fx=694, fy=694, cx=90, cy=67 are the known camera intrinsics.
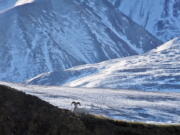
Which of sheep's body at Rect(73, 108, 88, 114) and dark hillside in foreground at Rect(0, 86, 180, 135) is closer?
dark hillside in foreground at Rect(0, 86, 180, 135)

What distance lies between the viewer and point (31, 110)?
30.4m

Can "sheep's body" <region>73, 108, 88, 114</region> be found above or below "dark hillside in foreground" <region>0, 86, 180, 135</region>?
below

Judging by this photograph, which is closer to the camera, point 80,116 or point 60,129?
point 60,129

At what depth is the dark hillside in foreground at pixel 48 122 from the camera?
28797 mm

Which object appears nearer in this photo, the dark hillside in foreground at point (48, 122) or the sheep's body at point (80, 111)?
the dark hillside in foreground at point (48, 122)

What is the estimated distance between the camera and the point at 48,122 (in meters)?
29.6

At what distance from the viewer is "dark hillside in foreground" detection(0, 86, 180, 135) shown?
28797 mm

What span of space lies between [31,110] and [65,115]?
1.51 metres

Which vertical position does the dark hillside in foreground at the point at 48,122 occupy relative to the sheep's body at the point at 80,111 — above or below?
above

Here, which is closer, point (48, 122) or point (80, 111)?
point (48, 122)

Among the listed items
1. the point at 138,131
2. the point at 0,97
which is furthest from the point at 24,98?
the point at 138,131

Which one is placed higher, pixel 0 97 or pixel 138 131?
pixel 0 97

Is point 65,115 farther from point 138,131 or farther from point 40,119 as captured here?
point 138,131

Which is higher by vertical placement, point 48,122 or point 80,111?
point 48,122
